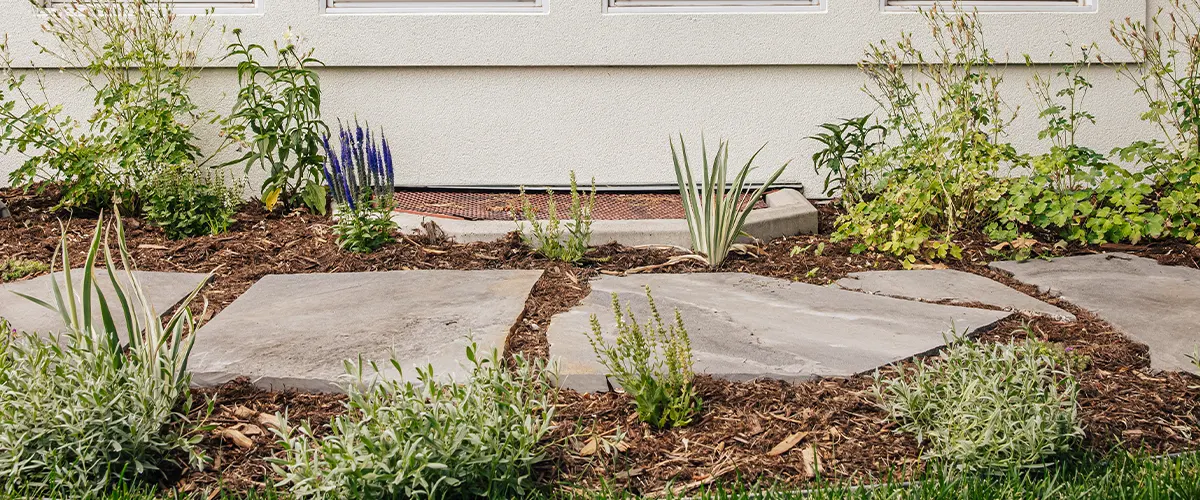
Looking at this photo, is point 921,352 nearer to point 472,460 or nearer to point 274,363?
point 472,460

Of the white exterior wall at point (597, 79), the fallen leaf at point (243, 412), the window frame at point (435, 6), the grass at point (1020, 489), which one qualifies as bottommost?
the grass at point (1020, 489)

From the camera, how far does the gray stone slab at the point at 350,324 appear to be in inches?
103

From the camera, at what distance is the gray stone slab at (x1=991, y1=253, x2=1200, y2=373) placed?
9.47ft

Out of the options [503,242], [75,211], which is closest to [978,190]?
[503,242]

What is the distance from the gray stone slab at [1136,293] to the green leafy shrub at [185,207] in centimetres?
318

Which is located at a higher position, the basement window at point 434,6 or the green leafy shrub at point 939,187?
the basement window at point 434,6

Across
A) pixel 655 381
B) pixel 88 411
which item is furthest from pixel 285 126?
pixel 655 381

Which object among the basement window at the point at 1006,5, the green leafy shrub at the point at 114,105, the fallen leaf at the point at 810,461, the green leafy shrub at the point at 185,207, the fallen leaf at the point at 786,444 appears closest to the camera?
the fallen leaf at the point at 810,461

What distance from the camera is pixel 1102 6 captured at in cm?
505

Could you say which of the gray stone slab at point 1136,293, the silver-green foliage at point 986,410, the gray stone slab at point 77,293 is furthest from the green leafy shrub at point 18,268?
the gray stone slab at point 1136,293

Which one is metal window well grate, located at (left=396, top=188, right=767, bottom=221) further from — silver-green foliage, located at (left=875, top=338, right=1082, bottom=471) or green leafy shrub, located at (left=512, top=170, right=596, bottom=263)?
silver-green foliage, located at (left=875, top=338, right=1082, bottom=471)

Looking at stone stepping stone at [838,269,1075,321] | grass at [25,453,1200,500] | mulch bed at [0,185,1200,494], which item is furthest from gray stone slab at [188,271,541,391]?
stone stepping stone at [838,269,1075,321]

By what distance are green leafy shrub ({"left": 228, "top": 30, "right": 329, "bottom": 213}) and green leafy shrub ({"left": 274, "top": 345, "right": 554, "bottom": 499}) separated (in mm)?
2666

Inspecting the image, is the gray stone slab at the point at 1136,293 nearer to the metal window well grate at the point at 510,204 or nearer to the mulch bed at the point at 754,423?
the mulch bed at the point at 754,423
